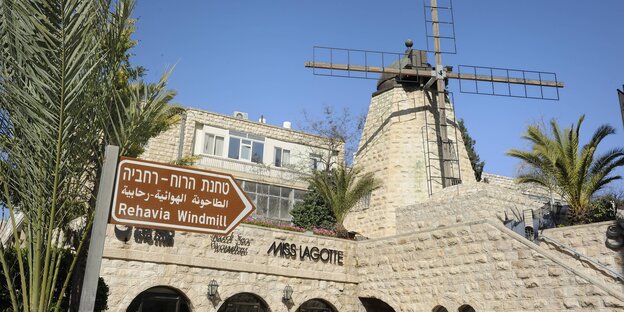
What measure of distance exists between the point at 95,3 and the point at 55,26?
0.46m

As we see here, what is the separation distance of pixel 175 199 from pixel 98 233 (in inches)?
27.9

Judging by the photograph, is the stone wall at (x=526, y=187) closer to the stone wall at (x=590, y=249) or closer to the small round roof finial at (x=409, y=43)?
the small round roof finial at (x=409, y=43)

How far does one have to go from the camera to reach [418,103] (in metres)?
24.4

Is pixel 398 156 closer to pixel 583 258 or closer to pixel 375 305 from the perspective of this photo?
pixel 375 305

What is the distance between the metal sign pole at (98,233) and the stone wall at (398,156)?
1840 centimetres

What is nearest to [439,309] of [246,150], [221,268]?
[221,268]

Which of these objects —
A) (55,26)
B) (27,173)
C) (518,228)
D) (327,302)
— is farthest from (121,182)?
(327,302)

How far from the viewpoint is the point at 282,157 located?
28.2 metres

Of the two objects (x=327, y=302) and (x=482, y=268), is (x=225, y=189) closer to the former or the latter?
(x=482, y=268)

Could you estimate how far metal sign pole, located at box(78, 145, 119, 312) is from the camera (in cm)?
406

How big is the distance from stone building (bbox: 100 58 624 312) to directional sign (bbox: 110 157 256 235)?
9.25 metres

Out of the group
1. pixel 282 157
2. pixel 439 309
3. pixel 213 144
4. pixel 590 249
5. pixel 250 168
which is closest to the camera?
pixel 590 249

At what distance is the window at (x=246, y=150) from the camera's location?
2701 centimetres

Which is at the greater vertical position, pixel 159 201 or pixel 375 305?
pixel 159 201
